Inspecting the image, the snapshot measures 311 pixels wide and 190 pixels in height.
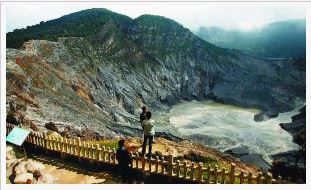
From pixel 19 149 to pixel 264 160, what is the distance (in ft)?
67.1

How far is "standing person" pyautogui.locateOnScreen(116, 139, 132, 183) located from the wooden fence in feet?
1.23

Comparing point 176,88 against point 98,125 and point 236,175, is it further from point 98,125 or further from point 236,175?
point 236,175

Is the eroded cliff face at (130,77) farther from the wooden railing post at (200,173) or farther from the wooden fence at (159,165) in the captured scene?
the wooden railing post at (200,173)

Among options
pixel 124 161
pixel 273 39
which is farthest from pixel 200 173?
pixel 273 39

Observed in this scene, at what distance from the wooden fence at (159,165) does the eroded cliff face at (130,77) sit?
6.43 meters

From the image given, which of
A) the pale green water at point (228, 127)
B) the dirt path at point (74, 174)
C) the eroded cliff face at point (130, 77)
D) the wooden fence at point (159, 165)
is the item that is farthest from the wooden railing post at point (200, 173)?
the pale green water at point (228, 127)

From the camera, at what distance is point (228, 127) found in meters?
42.7

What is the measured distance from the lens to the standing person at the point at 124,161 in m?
11.9

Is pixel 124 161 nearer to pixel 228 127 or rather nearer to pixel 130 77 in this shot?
pixel 228 127

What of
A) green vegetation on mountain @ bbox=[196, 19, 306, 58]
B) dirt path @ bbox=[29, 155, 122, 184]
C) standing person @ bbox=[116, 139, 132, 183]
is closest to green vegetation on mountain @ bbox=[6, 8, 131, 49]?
dirt path @ bbox=[29, 155, 122, 184]

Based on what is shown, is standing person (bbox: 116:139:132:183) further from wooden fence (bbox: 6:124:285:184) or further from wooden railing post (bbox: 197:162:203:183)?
wooden railing post (bbox: 197:162:203:183)

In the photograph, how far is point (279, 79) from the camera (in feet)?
228

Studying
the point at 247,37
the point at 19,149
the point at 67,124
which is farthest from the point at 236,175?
the point at 247,37

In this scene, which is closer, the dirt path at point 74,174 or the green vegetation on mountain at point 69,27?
the dirt path at point 74,174
